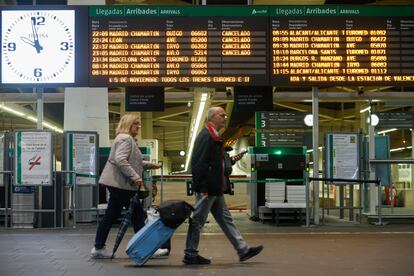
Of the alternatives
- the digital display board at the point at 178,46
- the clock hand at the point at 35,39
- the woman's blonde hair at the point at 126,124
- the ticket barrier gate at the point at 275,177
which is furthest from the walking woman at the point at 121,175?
the ticket barrier gate at the point at 275,177

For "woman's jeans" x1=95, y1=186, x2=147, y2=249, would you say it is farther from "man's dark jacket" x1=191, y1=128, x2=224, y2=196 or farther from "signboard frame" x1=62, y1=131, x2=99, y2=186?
"signboard frame" x1=62, y1=131, x2=99, y2=186

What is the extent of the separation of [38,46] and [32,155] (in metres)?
1.94

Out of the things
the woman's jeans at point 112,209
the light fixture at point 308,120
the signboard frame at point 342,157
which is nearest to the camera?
the woman's jeans at point 112,209

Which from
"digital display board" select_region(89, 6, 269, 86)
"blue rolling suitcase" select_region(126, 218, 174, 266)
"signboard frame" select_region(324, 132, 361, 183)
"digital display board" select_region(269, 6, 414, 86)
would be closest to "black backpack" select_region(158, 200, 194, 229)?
"blue rolling suitcase" select_region(126, 218, 174, 266)

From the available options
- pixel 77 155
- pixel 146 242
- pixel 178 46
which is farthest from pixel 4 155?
pixel 146 242

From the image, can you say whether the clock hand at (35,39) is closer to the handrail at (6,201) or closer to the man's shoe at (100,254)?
the handrail at (6,201)

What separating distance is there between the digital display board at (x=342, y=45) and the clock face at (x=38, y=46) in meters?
3.60

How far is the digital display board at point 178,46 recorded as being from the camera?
1098 centimetres

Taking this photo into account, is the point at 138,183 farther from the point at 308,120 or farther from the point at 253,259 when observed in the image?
the point at 308,120

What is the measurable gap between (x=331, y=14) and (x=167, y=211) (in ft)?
19.6

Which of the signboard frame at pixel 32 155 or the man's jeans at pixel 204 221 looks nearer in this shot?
the man's jeans at pixel 204 221

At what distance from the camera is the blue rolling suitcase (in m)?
6.76

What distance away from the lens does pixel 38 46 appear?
11.2m

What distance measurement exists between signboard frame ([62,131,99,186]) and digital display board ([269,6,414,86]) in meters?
3.66
